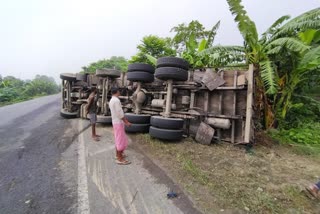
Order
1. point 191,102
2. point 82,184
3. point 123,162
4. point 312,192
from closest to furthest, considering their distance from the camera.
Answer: point 312,192 → point 82,184 → point 123,162 → point 191,102

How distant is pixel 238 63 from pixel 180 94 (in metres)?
2.53

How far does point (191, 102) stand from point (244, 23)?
122 inches

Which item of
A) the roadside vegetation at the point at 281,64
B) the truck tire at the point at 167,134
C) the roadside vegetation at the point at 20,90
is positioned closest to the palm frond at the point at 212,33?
the roadside vegetation at the point at 281,64

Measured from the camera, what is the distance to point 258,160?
454cm

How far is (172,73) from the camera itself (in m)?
5.78

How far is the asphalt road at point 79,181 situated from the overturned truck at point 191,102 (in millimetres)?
1227

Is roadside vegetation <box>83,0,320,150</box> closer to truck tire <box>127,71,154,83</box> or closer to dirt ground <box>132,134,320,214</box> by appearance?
dirt ground <box>132,134,320,214</box>

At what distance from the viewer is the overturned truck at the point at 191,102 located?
18.0ft

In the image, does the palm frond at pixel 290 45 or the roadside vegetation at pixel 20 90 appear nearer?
the palm frond at pixel 290 45

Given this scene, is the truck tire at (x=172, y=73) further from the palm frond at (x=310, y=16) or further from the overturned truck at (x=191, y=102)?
the palm frond at (x=310, y=16)

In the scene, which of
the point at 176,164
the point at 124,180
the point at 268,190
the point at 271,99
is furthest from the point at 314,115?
the point at 124,180

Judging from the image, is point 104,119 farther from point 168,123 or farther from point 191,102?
point 191,102

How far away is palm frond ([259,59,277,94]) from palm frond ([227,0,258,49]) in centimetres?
86

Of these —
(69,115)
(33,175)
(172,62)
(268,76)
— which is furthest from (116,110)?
A: (69,115)
